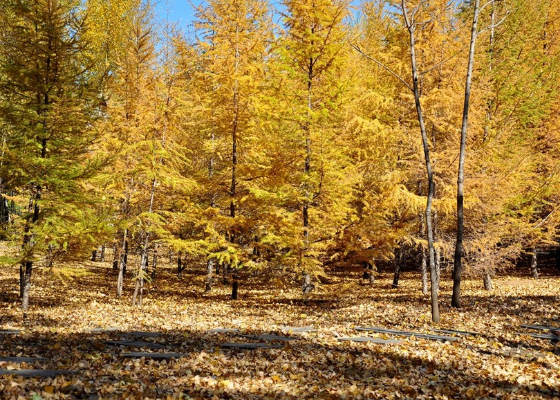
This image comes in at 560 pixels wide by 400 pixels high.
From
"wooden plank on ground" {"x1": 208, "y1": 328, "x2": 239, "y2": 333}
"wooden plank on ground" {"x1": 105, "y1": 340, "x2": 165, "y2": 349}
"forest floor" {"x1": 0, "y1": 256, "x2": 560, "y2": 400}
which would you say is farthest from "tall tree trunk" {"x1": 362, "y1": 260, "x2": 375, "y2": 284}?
"wooden plank on ground" {"x1": 105, "y1": 340, "x2": 165, "y2": 349}

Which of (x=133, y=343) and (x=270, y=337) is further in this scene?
(x=270, y=337)

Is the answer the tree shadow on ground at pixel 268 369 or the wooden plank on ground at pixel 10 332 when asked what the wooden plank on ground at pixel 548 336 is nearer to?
the tree shadow on ground at pixel 268 369

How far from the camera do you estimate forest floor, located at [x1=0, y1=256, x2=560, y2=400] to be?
18.6 ft

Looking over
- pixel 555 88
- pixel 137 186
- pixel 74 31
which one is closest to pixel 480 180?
pixel 555 88

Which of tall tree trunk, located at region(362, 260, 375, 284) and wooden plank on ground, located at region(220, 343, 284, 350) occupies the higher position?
→ tall tree trunk, located at region(362, 260, 375, 284)

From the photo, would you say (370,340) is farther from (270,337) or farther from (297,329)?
(270,337)

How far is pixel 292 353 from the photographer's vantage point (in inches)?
311

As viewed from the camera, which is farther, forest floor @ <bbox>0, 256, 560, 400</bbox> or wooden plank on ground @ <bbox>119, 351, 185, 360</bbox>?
wooden plank on ground @ <bbox>119, 351, 185, 360</bbox>

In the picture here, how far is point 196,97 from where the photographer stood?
17562 millimetres

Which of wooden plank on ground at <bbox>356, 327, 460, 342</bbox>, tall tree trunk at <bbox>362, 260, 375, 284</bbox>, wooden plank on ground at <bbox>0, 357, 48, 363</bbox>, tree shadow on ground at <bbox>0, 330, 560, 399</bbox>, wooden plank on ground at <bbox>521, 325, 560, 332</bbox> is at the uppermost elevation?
tall tree trunk at <bbox>362, 260, 375, 284</bbox>

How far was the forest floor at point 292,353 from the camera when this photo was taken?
223 inches

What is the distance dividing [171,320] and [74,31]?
880 cm

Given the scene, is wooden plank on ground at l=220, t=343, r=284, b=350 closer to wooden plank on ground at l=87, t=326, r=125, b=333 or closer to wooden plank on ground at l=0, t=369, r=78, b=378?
wooden plank on ground at l=87, t=326, r=125, b=333

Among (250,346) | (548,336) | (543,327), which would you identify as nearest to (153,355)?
(250,346)
